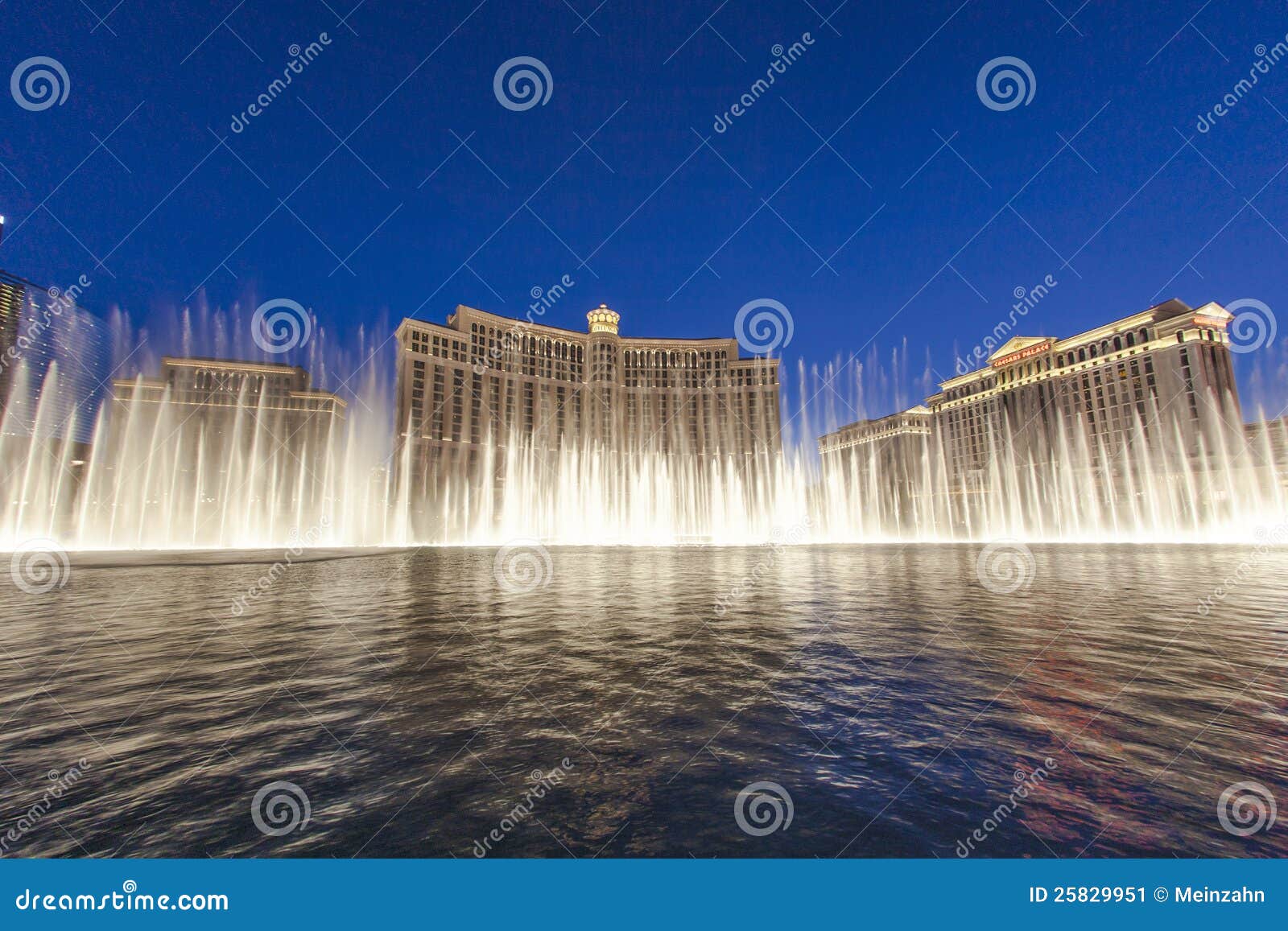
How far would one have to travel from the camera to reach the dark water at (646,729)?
287cm

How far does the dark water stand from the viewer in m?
2.87

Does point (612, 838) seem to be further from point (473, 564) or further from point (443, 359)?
point (443, 359)

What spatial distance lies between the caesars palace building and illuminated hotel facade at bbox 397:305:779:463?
0.55 feet

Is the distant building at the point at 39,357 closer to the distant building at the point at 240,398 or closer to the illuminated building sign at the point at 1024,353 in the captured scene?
the distant building at the point at 240,398

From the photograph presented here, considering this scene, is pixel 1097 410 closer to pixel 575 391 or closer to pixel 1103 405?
pixel 1103 405

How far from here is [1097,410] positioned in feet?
265

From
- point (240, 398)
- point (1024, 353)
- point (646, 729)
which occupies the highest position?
point (1024, 353)

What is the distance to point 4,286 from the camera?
5772 centimetres

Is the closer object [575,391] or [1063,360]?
[1063,360]

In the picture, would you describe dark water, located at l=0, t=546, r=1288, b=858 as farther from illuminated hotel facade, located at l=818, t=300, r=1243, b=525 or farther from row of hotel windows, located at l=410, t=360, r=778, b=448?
row of hotel windows, located at l=410, t=360, r=778, b=448

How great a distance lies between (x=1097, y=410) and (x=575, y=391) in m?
85.1

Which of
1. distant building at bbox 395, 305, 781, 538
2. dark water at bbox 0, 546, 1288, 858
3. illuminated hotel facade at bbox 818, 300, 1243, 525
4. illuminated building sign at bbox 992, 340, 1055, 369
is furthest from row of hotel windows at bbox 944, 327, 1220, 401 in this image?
dark water at bbox 0, 546, 1288, 858

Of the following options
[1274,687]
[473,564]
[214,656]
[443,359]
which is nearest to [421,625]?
[214,656]

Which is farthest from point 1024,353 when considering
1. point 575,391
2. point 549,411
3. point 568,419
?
point 549,411
